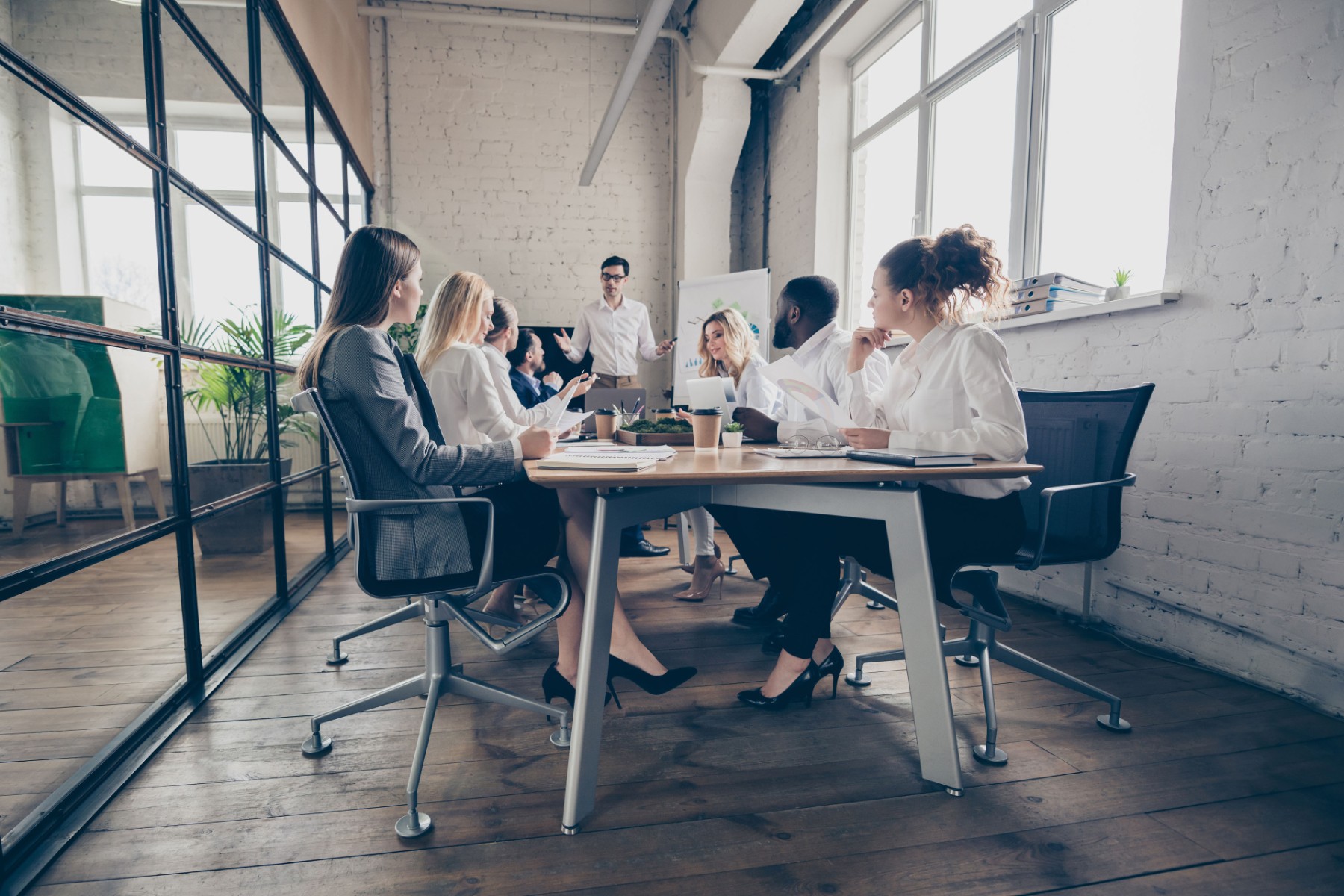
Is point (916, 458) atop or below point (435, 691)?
atop

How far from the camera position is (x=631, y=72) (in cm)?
427

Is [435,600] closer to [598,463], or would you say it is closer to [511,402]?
[598,463]

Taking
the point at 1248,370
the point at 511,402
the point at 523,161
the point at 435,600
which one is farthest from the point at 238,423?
the point at 1248,370

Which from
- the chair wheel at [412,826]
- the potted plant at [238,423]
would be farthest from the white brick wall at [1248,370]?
the potted plant at [238,423]

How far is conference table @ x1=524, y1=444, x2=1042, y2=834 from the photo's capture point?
1323 mm

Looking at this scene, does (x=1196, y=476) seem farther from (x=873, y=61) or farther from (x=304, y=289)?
(x=304, y=289)

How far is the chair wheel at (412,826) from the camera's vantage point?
132 cm

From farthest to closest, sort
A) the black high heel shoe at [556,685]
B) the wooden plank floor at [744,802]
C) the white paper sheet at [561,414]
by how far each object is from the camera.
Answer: the white paper sheet at [561,414]
the black high heel shoe at [556,685]
the wooden plank floor at [744,802]

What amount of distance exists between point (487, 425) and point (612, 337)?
11.4 feet

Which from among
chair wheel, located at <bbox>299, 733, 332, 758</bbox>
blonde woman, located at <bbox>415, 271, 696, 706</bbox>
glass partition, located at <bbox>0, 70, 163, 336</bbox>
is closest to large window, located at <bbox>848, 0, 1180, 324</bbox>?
blonde woman, located at <bbox>415, 271, 696, 706</bbox>

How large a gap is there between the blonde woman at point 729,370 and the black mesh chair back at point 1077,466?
129 centimetres

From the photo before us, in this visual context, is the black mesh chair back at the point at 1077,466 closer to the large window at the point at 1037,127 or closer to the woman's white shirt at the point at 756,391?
the large window at the point at 1037,127

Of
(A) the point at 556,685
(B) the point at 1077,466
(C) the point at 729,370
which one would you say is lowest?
(A) the point at 556,685

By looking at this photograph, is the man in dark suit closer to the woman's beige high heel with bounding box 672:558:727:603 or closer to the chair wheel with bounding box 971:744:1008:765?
Answer: the woman's beige high heel with bounding box 672:558:727:603
